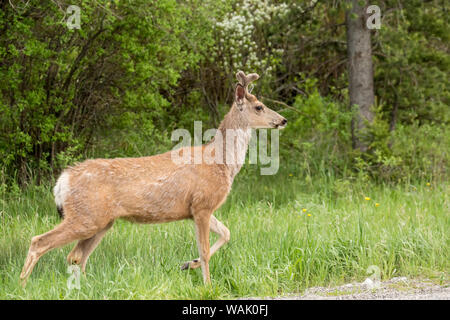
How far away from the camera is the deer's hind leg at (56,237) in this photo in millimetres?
6484

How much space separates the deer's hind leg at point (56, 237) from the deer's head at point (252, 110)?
203 centimetres

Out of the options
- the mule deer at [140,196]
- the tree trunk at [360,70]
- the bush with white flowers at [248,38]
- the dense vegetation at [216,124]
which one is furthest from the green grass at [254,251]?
the bush with white flowers at [248,38]

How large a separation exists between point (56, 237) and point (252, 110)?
2447 mm

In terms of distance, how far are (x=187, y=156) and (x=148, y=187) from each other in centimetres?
59

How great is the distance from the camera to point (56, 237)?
258 inches

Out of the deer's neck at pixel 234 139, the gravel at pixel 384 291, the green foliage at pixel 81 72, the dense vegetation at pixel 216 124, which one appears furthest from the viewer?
the green foliage at pixel 81 72

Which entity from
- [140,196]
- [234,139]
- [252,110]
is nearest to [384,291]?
[234,139]

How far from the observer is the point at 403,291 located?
6547 millimetres

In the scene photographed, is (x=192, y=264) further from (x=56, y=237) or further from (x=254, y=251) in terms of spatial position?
(x=56, y=237)

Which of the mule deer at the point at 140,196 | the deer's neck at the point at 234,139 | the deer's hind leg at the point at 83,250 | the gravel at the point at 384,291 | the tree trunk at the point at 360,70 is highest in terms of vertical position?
the tree trunk at the point at 360,70

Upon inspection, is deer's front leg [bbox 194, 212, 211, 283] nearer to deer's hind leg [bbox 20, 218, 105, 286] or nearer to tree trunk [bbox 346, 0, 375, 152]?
deer's hind leg [bbox 20, 218, 105, 286]

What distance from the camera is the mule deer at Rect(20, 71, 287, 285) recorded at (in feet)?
21.7

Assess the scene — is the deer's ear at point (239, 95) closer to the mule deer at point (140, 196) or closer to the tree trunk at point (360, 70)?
the mule deer at point (140, 196)
